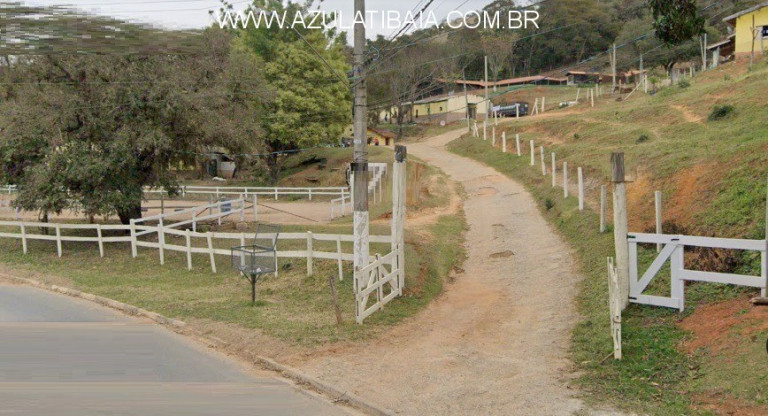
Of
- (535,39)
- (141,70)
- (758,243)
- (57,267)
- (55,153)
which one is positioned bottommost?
(57,267)

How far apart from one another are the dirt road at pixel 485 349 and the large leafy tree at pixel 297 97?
27938 mm

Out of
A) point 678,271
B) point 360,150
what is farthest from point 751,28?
point 678,271

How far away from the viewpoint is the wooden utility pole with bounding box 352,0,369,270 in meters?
13.7

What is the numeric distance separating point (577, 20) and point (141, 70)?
56.5 metres

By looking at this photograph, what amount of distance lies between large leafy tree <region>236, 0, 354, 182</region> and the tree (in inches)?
1269

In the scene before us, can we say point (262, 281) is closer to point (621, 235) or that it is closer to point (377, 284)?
point (377, 284)

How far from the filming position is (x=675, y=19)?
13.4m

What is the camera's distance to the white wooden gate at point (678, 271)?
10117mm

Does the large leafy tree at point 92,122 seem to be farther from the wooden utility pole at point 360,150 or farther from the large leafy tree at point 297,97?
the large leafy tree at point 297,97

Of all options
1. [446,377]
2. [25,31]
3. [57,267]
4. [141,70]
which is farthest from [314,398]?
[141,70]

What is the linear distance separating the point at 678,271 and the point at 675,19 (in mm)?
5270

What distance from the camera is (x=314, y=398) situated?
9.24m

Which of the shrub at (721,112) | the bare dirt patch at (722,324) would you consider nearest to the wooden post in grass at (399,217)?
the bare dirt patch at (722,324)

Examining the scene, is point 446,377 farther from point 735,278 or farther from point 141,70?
point 141,70
